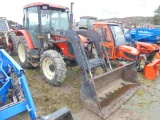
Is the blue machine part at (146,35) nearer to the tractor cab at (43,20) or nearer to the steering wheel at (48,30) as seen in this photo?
the tractor cab at (43,20)

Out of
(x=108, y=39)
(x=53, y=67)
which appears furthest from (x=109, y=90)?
(x=108, y=39)

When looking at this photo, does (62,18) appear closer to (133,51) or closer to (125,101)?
(133,51)

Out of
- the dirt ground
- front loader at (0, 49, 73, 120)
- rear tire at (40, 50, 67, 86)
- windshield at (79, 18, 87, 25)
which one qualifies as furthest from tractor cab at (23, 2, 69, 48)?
windshield at (79, 18, 87, 25)

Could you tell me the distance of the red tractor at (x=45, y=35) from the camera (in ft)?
17.0

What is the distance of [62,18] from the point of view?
237 inches

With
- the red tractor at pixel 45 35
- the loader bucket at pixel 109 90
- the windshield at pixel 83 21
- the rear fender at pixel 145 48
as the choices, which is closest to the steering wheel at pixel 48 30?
the red tractor at pixel 45 35

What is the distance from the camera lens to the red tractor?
5.17 m

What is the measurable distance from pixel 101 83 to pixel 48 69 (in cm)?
166

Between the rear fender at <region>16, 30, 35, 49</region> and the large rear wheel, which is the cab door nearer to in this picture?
the rear fender at <region>16, 30, 35, 49</region>

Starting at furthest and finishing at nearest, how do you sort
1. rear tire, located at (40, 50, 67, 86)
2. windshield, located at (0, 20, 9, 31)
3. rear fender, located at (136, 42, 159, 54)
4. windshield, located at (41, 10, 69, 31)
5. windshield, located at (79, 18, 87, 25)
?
windshield, located at (79, 18, 87, 25), windshield, located at (0, 20, 9, 31), rear fender, located at (136, 42, 159, 54), windshield, located at (41, 10, 69, 31), rear tire, located at (40, 50, 67, 86)

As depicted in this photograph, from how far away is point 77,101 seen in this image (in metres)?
4.17

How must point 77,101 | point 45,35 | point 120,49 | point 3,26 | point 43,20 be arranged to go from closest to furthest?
1. point 77,101
2. point 45,35
3. point 43,20
4. point 120,49
5. point 3,26

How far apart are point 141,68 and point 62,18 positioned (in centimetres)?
319

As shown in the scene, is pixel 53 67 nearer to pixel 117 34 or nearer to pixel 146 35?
pixel 117 34
